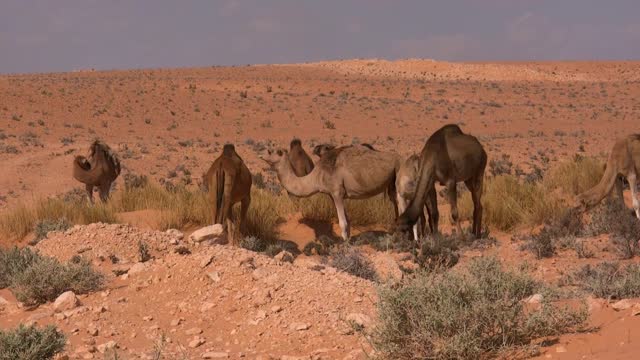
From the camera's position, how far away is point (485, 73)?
86.6 metres

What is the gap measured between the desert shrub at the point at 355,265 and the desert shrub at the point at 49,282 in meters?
3.00

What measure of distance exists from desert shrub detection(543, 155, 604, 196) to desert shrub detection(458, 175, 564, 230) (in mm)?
930

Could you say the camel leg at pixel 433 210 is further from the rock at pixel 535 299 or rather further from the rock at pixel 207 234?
the rock at pixel 535 299

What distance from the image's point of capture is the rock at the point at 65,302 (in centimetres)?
769

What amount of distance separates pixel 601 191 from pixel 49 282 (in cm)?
844

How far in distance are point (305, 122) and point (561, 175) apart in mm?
29366

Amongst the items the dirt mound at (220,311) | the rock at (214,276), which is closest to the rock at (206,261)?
the dirt mound at (220,311)

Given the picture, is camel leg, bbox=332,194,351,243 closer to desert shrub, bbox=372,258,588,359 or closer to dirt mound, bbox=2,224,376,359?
dirt mound, bbox=2,224,376,359

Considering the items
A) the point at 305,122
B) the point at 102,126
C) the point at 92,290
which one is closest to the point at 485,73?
the point at 305,122

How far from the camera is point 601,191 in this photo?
1223 centimetres

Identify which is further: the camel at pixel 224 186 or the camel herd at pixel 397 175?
the camel at pixel 224 186

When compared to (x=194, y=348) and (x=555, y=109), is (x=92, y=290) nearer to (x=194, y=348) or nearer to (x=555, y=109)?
(x=194, y=348)

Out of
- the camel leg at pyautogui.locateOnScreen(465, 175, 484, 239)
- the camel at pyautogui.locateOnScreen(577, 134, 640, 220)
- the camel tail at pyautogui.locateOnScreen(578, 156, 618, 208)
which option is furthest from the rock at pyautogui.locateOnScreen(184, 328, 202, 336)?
the camel at pyautogui.locateOnScreen(577, 134, 640, 220)

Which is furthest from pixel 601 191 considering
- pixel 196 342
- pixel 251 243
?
pixel 196 342
